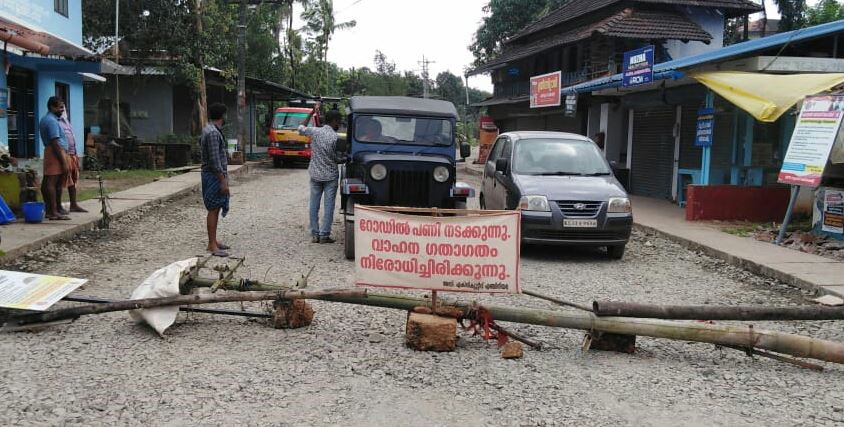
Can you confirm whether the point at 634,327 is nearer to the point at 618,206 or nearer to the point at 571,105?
the point at 618,206

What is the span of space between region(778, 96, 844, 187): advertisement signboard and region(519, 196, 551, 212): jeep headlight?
362cm

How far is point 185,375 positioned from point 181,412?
592 mm

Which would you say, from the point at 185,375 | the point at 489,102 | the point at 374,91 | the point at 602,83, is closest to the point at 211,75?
the point at 489,102

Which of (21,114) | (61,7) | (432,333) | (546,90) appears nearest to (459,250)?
(432,333)

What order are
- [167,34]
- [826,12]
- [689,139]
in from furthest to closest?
[826,12] → [167,34] → [689,139]

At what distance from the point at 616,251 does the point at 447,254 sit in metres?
5.07

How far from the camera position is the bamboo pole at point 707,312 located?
205 inches

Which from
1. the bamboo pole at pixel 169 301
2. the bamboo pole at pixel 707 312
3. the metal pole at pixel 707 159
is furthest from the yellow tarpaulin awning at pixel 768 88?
the bamboo pole at pixel 169 301

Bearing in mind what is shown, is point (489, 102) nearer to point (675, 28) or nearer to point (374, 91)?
point (675, 28)

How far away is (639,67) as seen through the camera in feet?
48.2

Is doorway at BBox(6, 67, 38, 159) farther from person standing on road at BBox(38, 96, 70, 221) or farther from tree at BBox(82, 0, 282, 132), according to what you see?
tree at BBox(82, 0, 282, 132)

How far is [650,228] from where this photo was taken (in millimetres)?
12258

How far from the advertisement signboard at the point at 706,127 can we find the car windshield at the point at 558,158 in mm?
3486

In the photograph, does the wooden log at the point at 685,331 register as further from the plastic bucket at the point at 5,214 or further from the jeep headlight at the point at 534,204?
the plastic bucket at the point at 5,214
